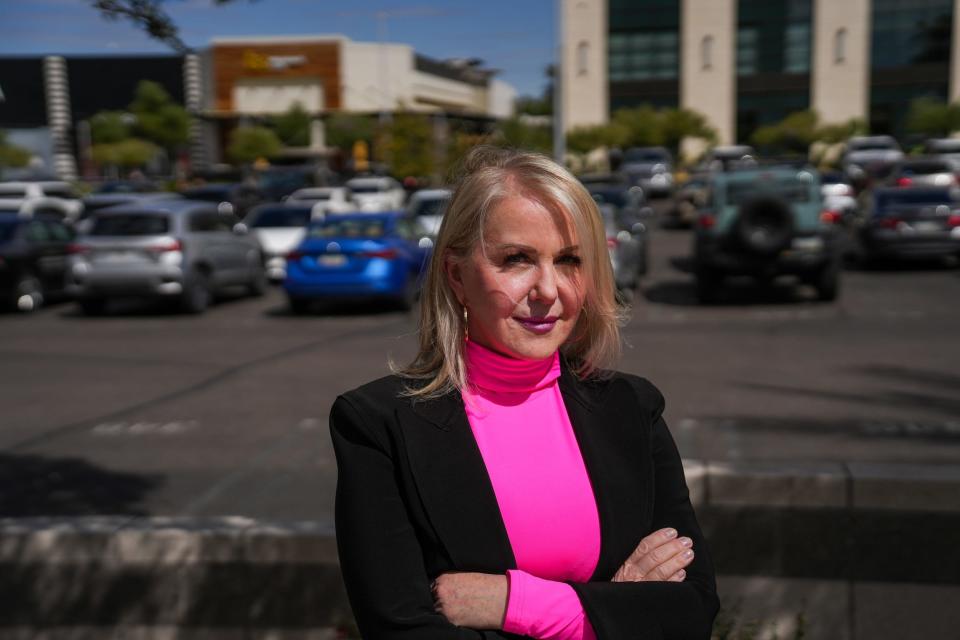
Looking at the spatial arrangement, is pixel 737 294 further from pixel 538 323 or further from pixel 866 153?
pixel 866 153

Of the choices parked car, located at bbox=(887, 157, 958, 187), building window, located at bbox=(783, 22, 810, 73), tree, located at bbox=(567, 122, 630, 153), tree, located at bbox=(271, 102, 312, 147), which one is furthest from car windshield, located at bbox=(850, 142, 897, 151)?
tree, located at bbox=(271, 102, 312, 147)

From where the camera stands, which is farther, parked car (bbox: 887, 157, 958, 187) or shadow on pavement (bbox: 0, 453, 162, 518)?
parked car (bbox: 887, 157, 958, 187)

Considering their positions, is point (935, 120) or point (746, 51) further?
point (746, 51)

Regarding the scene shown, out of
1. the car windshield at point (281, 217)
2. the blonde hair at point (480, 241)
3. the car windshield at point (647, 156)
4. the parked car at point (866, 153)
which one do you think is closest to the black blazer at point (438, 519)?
the blonde hair at point (480, 241)

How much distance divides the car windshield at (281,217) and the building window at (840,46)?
143 feet

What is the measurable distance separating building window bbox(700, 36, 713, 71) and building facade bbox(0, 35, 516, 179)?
16.6 meters

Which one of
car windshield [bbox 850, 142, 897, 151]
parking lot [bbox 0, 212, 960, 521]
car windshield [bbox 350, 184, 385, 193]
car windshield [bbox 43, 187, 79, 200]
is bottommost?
parking lot [bbox 0, 212, 960, 521]

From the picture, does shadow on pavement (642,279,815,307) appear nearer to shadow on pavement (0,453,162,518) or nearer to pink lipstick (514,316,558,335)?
shadow on pavement (0,453,162,518)

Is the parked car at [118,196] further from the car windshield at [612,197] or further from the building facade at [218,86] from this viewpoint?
the building facade at [218,86]

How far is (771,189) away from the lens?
53.5ft

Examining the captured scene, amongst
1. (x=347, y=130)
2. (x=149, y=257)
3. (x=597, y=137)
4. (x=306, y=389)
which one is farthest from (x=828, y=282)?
(x=347, y=130)

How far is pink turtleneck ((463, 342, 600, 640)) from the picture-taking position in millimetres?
2092

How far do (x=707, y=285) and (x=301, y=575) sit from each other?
12.5m

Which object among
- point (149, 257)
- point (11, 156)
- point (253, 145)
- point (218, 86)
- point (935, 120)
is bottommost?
point (149, 257)
